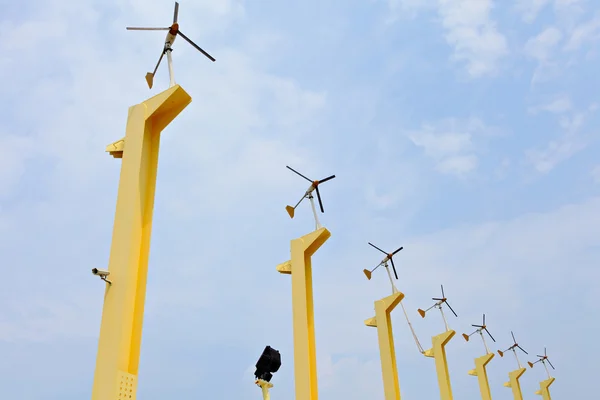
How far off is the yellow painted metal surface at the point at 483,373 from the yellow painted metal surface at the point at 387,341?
13468mm

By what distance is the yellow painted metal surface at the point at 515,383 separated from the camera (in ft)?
124

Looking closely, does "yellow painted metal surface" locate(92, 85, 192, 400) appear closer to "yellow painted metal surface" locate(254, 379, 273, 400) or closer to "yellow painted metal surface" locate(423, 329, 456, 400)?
"yellow painted metal surface" locate(254, 379, 273, 400)

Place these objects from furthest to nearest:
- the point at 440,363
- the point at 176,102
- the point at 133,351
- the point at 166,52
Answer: the point at 440,363
the point at 166,52
the point at 176,102
the point at 133,351

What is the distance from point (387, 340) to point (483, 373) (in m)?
14.0

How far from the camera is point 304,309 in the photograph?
17.1 metres

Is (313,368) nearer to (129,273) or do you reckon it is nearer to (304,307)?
(304,307)

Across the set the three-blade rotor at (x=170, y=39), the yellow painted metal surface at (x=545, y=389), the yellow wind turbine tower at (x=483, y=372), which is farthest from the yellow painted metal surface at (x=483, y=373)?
the three-blade rotor at (x=170, y=39)

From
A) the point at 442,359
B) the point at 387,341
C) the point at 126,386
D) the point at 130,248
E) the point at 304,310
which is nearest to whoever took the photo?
the point at 126,386

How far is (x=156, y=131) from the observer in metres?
11.2

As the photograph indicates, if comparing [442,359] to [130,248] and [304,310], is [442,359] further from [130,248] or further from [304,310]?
[130,248]

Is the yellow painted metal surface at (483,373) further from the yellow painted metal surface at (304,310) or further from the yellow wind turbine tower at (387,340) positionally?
the yellow painted metal surface at (304,310)

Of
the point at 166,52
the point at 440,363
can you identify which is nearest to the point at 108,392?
the point at 166,52

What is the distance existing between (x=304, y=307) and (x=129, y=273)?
27.8 feet

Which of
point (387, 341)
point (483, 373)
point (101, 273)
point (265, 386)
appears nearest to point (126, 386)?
point (101, 273)
